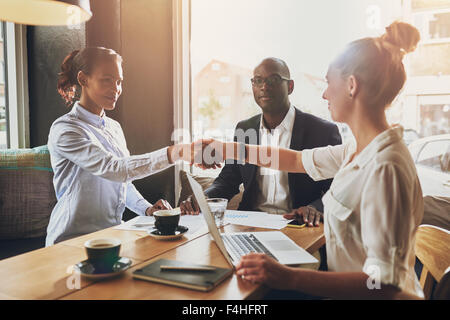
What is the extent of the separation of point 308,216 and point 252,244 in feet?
1.47

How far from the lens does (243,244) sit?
1333mm

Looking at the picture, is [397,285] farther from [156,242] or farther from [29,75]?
[29,75]

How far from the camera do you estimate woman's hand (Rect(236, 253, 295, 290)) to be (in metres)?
0.97

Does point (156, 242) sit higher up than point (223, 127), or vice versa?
point (223, 127)

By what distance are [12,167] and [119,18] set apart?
125 centimetres

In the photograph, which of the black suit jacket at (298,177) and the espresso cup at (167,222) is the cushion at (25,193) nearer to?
the black suit jacket at (298,177)

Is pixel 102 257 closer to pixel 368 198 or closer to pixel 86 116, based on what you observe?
pixel 368 198

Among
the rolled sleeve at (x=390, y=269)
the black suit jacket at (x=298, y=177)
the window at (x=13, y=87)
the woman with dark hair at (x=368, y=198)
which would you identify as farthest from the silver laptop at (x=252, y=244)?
the window at (x=13, y=87)

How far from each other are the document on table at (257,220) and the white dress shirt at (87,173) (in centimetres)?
40

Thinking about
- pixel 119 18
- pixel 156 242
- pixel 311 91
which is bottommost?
pixel 156 242

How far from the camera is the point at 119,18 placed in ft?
8.75

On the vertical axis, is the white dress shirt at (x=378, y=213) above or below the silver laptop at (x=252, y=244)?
above

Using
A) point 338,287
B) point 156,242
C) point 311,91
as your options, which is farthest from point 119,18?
point 338,287

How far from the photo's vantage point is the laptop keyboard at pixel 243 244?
1.25m
